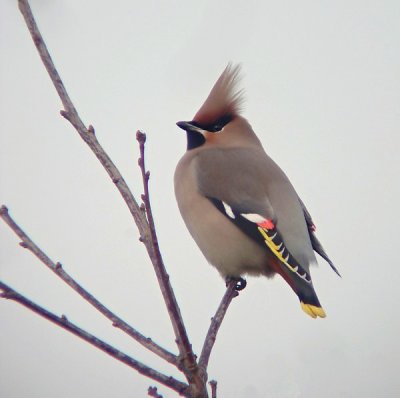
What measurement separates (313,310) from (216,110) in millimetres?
1545

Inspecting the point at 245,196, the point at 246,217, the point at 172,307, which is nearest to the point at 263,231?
the point at 246,217

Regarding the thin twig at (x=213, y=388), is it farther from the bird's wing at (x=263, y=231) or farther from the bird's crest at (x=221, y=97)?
the bird's crest at (x=221, y=97)

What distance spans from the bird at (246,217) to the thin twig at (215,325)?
0.87 feet

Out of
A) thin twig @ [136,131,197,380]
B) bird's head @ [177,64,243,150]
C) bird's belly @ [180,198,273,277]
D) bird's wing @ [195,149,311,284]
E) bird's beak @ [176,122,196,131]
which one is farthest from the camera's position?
bird's head @ [177,64,243,150]

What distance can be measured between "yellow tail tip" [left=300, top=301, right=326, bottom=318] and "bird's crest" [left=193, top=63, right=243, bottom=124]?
4.83ft

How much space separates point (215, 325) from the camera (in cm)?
204

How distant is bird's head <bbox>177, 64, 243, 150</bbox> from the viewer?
366cm

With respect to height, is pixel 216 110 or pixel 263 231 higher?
pixel 216 110

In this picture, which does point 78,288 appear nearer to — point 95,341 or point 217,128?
point 95,341

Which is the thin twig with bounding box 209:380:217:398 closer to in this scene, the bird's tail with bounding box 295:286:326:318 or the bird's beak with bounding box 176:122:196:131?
the bird's tail with bounding box 295:286:326:318

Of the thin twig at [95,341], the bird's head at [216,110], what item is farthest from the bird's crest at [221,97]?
the thin twig at [95,341]

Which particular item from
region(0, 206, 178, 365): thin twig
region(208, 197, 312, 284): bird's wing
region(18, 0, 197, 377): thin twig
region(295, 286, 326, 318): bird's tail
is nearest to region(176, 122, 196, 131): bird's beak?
region(208, 197, 312, 284): bird's wing

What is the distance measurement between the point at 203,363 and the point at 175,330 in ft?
0.53

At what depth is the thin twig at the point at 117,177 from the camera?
1544 millimetres
